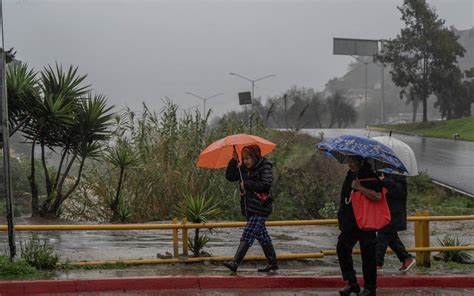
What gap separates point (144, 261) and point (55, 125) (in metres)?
5.19

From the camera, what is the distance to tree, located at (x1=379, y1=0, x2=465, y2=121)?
167ft

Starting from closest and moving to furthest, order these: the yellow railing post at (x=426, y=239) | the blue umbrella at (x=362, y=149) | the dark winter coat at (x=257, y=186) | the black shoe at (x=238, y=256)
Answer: the blue umbrella at (x=362, y=149) < the dark winter coat at (x=257, y=186) < the black shoe at (x=238, y=256) < the yellow railing post at (x=426, y=239)

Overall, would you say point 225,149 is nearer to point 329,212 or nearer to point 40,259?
point 40,259

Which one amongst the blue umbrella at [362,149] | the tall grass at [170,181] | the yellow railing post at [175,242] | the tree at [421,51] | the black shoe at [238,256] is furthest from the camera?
the tree at [421,51]

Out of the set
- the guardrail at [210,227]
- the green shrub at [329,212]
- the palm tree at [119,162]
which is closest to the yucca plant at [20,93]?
the palm tree at [119,162]

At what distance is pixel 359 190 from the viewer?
6.56 metres

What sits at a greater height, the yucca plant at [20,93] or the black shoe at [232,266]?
the yucca plant at [20,93]

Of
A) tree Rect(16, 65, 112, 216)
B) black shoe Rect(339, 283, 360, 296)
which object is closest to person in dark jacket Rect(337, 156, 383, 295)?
black shoe Rect(339, 283, 360, 296)

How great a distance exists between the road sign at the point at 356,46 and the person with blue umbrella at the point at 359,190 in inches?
2288

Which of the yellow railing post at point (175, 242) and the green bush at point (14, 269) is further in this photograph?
the yellow railing post at point (175, 242)

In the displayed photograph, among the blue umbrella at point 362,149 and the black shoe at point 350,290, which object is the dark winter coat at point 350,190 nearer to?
the blue umbrella at point 362,149

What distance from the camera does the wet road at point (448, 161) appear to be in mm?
23438

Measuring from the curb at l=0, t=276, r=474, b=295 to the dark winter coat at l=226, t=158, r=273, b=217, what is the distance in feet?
2.57

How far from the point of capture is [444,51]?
5112 cm
